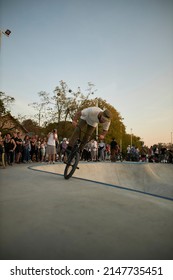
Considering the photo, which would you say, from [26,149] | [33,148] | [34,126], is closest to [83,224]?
[26,149]

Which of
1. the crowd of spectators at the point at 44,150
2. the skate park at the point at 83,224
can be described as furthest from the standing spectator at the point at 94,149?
the skate park at the point at 83,224

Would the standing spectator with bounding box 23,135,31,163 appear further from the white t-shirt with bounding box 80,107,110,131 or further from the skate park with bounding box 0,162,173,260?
the skate park with bounding box 0,162,173,260

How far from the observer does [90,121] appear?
490 centimetres

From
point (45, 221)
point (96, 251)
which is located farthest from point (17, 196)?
point (96, 251)

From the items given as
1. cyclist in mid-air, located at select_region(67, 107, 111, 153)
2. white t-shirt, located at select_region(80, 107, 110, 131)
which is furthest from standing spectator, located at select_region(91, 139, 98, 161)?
white t-shirt, located at select_region(80, 107, 110, 131)

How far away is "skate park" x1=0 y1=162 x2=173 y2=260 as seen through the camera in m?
1.51

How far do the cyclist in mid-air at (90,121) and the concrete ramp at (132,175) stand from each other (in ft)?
18.3

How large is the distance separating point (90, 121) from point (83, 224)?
3.12 meters

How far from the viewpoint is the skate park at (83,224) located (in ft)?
4.95

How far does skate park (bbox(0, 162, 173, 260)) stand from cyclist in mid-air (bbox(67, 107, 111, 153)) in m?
1.68

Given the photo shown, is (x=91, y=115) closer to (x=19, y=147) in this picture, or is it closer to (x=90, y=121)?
(x=90, y=121)

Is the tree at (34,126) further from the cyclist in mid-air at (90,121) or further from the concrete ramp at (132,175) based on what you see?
the cyclist in mid-air at (90,121)

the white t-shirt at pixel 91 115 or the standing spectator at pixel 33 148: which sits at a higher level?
the white t-shirt at pixel 91 115

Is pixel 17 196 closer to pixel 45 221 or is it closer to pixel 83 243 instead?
pixel 45 221
